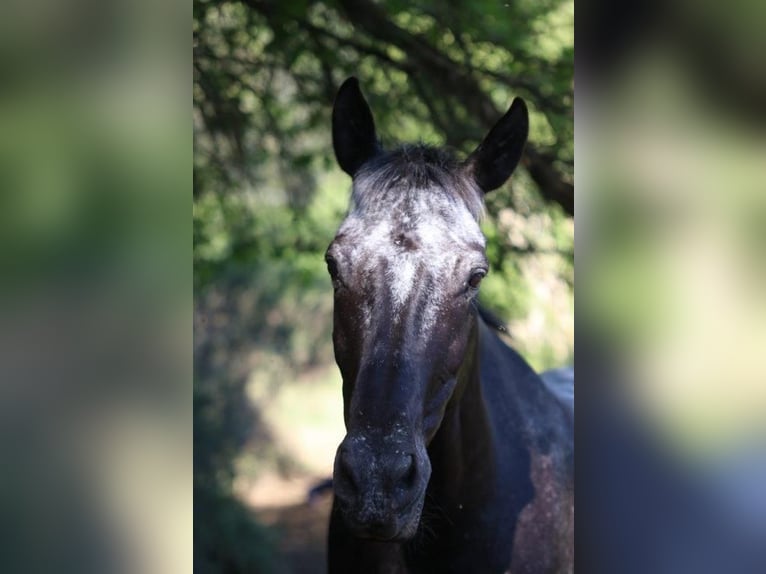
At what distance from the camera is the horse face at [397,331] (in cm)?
194

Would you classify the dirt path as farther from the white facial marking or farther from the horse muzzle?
the horse muzzle

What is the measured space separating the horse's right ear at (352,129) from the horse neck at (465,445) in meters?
0.71

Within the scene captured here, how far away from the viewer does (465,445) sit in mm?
2592

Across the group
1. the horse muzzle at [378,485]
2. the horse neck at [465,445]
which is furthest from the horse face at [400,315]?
the horse neck at [465,445]

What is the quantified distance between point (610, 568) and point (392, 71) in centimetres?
383

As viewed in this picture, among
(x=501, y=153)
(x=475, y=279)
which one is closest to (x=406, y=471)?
(x=475, y=279)

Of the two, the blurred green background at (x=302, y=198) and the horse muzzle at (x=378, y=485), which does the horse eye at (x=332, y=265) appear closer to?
the horse muzzle at (x=378, y=485)

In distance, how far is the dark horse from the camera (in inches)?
78.0

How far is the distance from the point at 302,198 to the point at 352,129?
3.61 metres

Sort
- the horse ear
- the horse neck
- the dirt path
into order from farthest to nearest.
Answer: the dirt path, the horse ear, the horse neck

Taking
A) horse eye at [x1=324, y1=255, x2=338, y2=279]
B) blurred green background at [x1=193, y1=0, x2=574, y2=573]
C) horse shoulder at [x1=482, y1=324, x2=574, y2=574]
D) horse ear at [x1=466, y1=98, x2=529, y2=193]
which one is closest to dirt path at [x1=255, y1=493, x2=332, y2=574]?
blurred green background at [x1=193, y1=0, x2=574, y2=573]

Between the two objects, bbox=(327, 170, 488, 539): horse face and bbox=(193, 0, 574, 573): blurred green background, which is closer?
bbox=(327, 170, 488, 539): horse face

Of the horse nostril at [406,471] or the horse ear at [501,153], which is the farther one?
the horse ear at [501,153]

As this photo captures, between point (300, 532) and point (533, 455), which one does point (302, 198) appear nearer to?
point (300, 532)
